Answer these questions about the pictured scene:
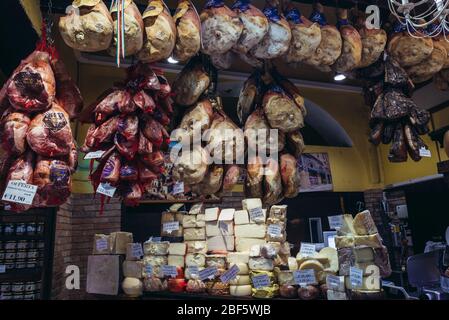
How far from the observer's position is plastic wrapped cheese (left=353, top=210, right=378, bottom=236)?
2571 millimetres

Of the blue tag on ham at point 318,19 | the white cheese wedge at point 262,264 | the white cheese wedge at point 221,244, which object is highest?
the blue tag on ham at point 318,19

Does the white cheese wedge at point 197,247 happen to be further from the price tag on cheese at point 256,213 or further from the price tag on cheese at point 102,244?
the price tag on cheese at point 102,244

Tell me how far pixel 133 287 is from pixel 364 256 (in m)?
2.36

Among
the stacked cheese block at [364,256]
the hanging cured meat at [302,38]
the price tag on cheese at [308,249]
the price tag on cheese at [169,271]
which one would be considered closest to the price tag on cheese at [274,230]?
the price tag on cheese at [308,249]

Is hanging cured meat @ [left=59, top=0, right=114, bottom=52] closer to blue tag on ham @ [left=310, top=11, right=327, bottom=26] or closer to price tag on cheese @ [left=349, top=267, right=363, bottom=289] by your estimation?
blue tag on ham @ [left=310, top=11, right=327, bottom=26]

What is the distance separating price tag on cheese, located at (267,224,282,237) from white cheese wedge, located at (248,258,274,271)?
0.26m

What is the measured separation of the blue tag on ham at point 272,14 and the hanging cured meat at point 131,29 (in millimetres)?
749

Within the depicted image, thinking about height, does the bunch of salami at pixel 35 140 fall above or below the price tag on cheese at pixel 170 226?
above

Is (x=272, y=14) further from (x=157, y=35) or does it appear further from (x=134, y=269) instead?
(x=134, y=269)

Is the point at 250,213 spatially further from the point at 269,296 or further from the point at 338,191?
the point at 338,191

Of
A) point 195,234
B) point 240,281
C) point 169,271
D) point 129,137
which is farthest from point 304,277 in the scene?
point 129,137

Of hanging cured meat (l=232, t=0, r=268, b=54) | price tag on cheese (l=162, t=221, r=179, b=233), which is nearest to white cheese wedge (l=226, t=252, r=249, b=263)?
price tag on cheese (l=162, t=221, r=179, b=233)

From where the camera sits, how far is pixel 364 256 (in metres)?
2.49

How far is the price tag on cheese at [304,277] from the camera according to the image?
117 inches
